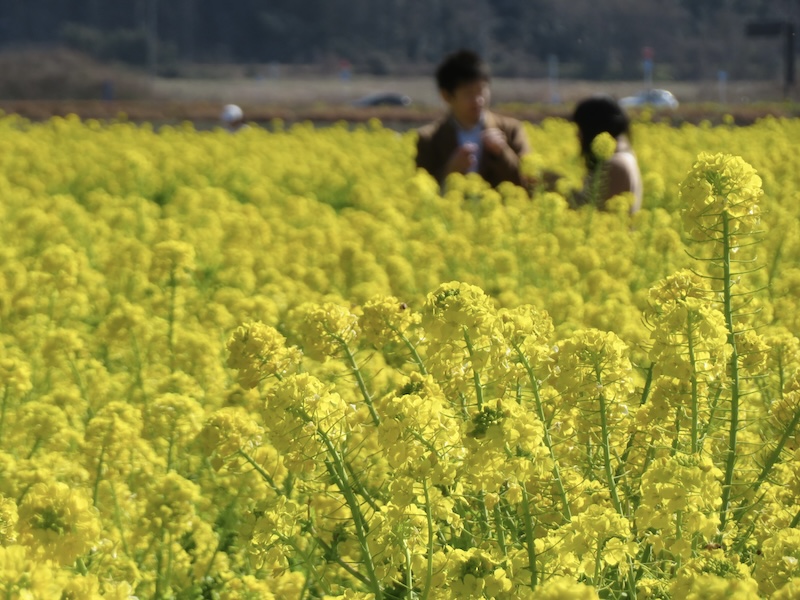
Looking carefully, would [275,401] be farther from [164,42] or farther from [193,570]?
[164,42]

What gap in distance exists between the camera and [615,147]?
6.86 metres

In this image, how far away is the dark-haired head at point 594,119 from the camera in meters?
6.98

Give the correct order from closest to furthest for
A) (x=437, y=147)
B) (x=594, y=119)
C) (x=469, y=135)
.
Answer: (x=594, y=119) < (x=469, y=135) < (x=437, y=147)

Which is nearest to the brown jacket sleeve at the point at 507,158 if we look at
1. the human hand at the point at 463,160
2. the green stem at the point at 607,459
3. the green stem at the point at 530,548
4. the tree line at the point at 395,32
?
the human hand at the point at 463,160

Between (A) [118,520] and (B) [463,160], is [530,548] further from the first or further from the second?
(B) [463,160]

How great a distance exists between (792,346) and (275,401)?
1.35m

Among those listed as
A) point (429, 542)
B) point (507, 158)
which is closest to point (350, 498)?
point (429, 542)

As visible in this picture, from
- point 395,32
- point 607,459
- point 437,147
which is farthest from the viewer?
point 395,32

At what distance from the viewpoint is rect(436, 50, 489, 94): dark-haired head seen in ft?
24.7

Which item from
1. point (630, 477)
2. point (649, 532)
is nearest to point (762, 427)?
point (630, 477)

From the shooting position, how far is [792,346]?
304cm

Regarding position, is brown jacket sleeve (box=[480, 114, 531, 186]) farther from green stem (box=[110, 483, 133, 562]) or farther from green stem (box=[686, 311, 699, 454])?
green stem (box=[686, 311, 699, 454])

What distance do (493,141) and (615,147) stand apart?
91 centimetres

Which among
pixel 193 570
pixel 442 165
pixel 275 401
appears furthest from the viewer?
pixel 442 165
